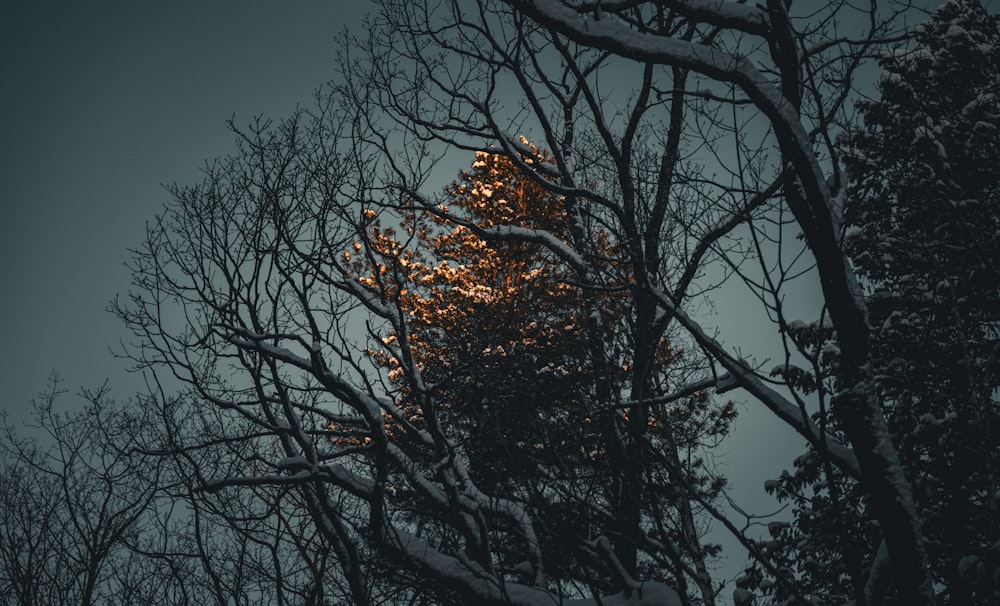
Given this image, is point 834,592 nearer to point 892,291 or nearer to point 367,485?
point 892,291

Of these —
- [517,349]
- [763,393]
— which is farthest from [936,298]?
[517,349]

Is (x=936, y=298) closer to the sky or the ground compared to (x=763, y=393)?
closer to the sky

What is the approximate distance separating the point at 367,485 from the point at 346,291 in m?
2.72

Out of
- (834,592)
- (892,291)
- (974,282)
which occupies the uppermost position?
(892,291)

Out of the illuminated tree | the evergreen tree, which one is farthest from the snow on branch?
the evergreen tree

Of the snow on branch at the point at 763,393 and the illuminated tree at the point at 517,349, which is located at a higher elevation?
the illuminated tree at the point at 517,349

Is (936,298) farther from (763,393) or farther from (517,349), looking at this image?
(517,349)

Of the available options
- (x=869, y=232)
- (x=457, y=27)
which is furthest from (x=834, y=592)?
(x=457, y=27)

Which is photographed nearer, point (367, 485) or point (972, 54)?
point (367, 485)

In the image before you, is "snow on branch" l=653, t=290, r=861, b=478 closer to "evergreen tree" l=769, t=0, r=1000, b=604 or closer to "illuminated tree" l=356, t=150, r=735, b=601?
"illuminated tree" l=356, t=150, r=735, b=601

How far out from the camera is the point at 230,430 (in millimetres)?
9930

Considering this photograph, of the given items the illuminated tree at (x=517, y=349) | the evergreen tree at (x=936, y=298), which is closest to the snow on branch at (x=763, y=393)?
the illuminated tree at (x=517, y=349)

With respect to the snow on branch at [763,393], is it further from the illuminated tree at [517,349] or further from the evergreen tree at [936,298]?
the evergreen tree at [936,298]

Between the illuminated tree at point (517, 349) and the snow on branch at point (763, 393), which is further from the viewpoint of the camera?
the illuminated tree at point (517, 349)
